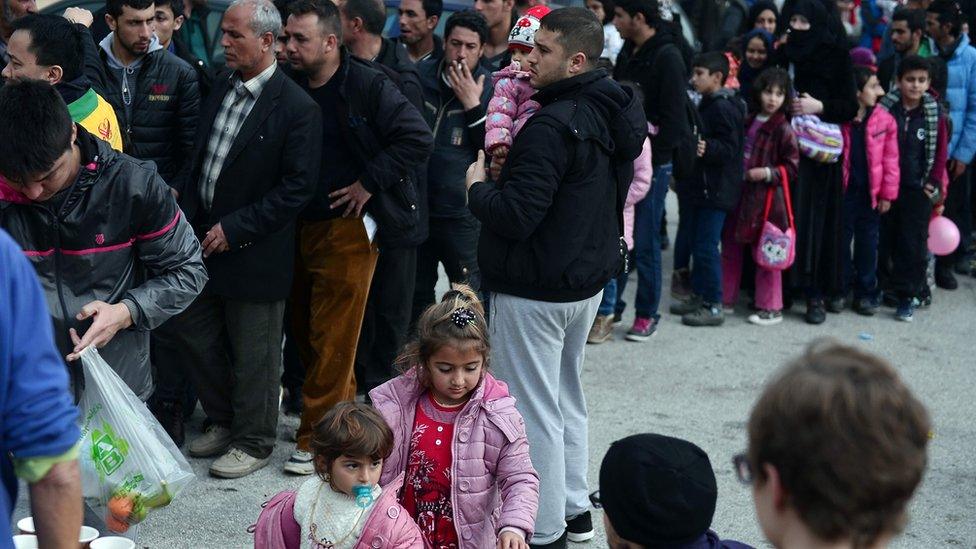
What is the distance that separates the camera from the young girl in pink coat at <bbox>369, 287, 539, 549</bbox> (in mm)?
3711

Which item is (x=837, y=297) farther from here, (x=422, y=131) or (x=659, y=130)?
(x=422, y=131)

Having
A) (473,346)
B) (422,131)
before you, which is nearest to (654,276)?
(422,131)

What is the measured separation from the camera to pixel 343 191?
528cm

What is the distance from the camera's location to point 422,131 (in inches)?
210

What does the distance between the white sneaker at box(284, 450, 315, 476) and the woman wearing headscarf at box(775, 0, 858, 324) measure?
414 cm

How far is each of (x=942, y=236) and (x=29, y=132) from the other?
7.03 meters

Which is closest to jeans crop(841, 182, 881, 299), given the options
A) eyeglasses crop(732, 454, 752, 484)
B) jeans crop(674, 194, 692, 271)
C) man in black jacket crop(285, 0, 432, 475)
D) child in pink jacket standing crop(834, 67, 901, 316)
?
child in pink jacket standing crop(834, 67, 901, 316)

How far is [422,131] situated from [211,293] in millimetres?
1178

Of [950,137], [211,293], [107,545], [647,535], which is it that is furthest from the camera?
[950,137]

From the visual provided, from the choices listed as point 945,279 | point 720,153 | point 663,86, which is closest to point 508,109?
point 663,86

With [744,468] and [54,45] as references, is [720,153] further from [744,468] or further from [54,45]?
[744,468]

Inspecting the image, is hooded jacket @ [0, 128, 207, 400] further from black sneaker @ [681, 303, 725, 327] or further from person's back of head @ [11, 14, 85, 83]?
black sneaker @ [681, 303, 725, 327]

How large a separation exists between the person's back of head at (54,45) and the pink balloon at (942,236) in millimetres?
6314

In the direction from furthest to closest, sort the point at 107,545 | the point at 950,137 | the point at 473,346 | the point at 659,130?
the point at 950,137
the point at 659,130
the point at 473,346
the point at 107,545
